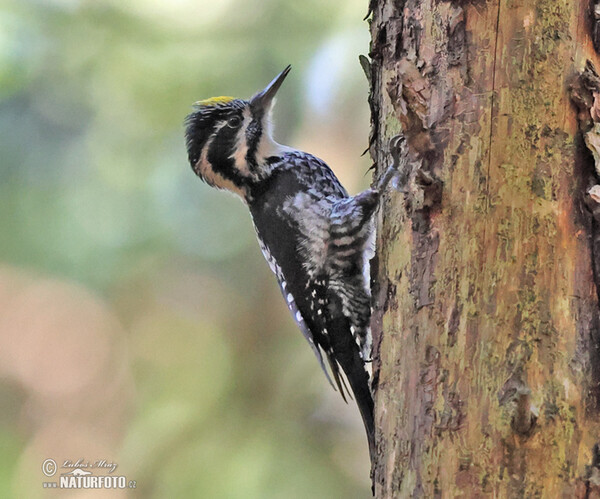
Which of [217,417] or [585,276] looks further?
[217,417]

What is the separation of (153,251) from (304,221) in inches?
64.9

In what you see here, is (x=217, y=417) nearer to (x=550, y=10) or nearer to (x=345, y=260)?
(x=345, y=260)

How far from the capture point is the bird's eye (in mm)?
3273

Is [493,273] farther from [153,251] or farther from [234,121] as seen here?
[153,251]

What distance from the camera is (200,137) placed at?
3.24 metres

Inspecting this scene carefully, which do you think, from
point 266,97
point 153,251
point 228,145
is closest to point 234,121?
point 228,145

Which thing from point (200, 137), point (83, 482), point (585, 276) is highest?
point (200, 137)

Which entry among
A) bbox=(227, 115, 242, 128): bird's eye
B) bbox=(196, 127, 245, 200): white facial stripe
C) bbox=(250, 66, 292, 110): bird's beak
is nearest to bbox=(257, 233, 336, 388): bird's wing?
bbox=(196, 127, 245, 200): white facial stripe

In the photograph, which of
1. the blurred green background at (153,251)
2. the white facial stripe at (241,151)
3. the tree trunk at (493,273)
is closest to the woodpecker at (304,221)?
the white facial stripe at (241,151)

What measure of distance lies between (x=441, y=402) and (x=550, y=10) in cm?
95

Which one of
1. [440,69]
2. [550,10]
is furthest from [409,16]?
[550,10]

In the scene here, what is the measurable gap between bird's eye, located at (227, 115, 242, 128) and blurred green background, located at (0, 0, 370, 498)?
89 centimetres

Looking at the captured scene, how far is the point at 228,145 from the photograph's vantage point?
10.6 feet

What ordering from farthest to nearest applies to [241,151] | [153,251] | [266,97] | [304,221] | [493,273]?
[153,251]
[266,97]
[241,151]
[304,221]
[493,273]
